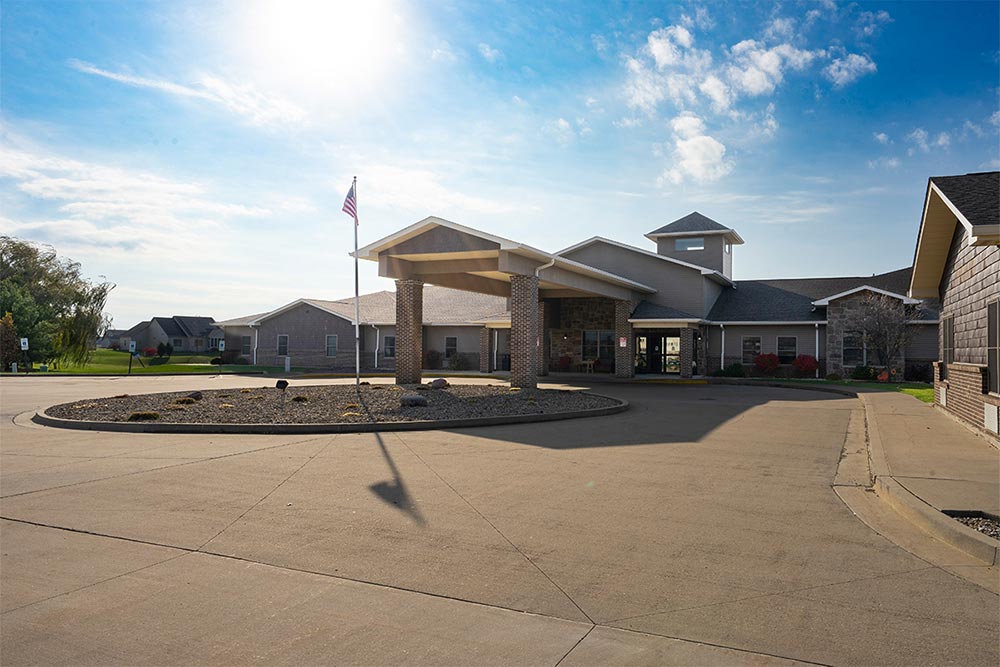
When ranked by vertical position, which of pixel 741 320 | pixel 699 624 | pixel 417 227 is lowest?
pixel 699 624

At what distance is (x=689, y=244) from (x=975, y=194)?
27175 millimetres

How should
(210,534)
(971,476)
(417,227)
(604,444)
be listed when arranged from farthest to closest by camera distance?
(417,227) → (604,444) → (971,476) → (210,534)

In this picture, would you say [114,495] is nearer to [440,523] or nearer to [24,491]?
[24,491]

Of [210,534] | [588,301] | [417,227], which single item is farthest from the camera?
[588,301]

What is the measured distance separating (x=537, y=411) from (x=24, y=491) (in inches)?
392

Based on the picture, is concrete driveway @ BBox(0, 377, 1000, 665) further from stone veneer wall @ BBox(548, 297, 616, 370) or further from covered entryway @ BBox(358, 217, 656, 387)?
stone veneer wall @ BBox(548, 297, 616, 370)

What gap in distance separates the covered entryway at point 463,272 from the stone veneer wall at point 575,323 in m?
6.78

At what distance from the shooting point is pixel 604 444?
469 inches

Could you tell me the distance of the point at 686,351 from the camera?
107 feet

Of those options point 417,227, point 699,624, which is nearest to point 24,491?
point 699,624

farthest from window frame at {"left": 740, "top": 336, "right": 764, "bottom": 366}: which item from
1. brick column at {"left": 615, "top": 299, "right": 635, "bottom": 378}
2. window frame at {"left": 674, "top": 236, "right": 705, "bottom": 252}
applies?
brick column at {"left": 615, "top": 299, "right": 635, "bottom": 378}

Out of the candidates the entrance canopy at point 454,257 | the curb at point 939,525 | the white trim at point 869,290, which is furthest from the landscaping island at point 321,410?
the white trim at point 869,290

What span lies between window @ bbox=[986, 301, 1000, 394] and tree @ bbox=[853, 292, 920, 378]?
1803cm

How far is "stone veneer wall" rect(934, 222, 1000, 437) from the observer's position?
12.4 meters
